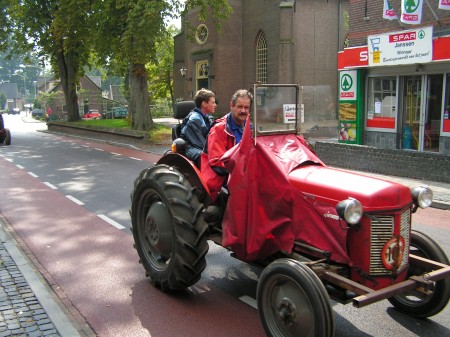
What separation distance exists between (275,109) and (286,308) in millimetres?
1903

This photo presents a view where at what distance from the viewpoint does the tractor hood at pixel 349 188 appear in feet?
11.6

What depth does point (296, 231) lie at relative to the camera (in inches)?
154

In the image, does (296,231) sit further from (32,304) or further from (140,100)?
(140,100)

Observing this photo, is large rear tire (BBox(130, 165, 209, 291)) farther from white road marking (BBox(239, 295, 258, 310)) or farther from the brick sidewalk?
the brick sidewalk

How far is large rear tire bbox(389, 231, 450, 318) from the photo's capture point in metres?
3.95

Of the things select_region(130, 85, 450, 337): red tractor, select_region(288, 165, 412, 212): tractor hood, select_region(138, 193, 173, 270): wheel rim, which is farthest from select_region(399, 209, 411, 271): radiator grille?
select_region(138, 193, 173, 270): wheel rim

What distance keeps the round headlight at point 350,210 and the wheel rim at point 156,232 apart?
6.47 ft

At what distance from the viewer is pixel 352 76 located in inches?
660

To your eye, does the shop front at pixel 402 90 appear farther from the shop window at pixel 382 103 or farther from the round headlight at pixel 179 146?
the round headlight at pixel 179 146

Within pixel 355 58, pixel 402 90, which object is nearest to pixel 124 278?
pixel 402 90

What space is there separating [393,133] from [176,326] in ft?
44.3

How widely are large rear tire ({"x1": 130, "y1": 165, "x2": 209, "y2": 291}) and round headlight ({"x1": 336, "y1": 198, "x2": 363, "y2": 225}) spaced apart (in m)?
1.57

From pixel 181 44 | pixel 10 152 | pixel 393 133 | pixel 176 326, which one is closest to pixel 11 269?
pixel 176 326

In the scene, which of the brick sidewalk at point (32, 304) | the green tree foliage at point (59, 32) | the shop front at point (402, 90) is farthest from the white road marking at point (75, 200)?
the green tree foliage at point (59, 32)
